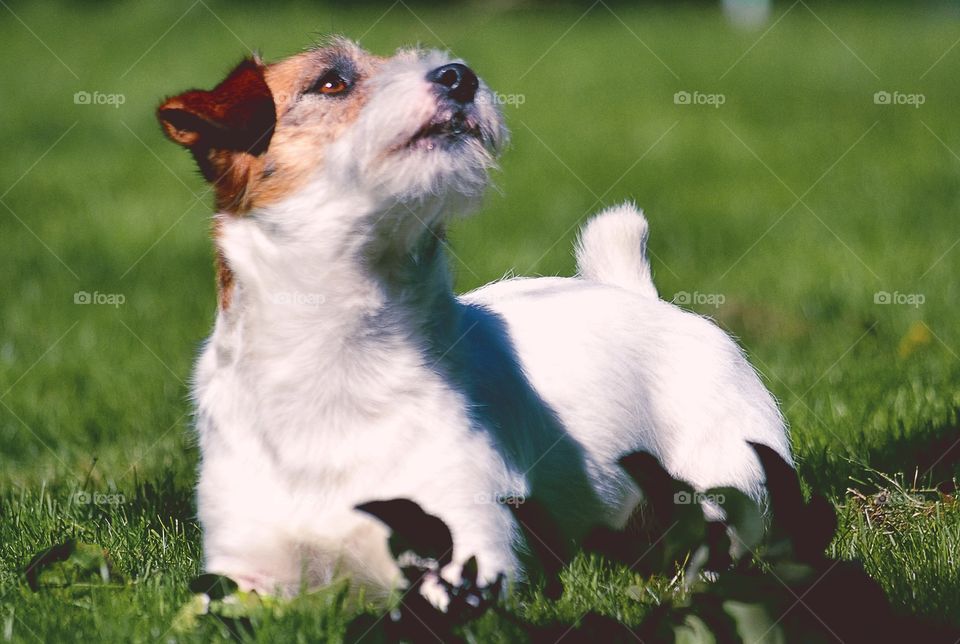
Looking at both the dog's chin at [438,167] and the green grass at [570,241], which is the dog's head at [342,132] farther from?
the green grass at [570,241]

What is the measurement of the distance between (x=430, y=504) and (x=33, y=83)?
12467 mm

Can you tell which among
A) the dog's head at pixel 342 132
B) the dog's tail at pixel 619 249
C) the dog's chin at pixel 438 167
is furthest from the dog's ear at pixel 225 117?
the dog's tail at pixel 619 249

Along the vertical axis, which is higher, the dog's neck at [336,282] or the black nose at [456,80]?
the black nose at [456,80]

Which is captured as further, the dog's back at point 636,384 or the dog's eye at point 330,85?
the dog's back at point 636,384

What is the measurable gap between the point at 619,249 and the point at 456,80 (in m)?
1.56

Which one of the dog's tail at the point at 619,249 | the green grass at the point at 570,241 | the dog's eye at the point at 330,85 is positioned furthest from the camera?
the dog's tail at the point at 619,249

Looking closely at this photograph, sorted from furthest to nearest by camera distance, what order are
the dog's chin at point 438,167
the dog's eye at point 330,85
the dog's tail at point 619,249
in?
1. the dog's tail at point 619,249
2. the dog's eye at point 330,85
3. the dog's chin at point 438,167

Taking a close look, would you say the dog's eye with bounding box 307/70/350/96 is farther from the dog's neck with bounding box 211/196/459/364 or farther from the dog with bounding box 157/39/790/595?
the dog's neck with bounding box 211/196/459/364

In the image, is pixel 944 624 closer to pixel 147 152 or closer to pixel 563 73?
pixel 147 152

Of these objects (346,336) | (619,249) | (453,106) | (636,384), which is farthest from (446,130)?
(619,249)

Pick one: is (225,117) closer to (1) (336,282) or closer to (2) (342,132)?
(2) (342,132)

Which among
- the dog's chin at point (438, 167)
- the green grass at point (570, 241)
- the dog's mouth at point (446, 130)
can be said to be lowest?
the green grass at point (570, 241)

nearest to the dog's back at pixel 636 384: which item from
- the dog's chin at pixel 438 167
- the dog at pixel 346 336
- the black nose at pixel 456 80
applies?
the dog at pixel 346 336

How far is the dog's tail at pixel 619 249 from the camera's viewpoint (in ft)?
15.0
